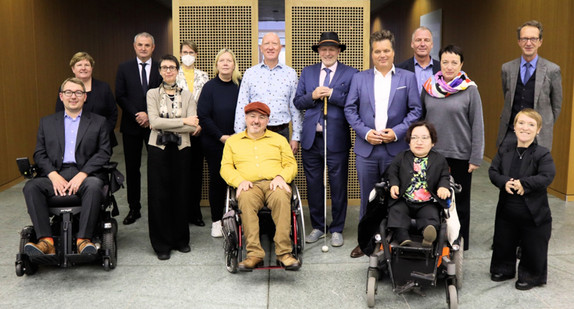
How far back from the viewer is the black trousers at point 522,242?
332cm

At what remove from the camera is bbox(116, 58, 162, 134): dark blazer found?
15.7 feet

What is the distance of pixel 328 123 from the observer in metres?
4.12

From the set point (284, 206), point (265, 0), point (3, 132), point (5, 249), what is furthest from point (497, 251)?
point (265, 0)

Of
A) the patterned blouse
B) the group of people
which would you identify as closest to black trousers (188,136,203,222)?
the group of people

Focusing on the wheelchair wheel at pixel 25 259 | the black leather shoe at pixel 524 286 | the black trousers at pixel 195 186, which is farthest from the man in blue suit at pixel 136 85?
the black leather shoe at pixel 524 286

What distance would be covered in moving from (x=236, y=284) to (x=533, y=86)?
2.60 meters

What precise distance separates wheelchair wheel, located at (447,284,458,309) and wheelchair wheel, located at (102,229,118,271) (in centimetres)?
213

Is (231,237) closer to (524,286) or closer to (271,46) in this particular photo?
(271,46)

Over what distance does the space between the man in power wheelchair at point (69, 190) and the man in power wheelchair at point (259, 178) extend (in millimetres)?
851

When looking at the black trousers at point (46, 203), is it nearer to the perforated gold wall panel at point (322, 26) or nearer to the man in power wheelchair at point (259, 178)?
the man in power wheelchair at point (259, 178)

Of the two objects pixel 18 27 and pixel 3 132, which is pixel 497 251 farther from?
pixel 18 27

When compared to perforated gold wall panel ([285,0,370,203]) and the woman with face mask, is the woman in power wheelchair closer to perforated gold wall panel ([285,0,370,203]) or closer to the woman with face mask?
the woman with face mask

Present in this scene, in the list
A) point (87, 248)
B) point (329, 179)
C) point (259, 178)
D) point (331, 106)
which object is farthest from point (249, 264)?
point (331, 106)

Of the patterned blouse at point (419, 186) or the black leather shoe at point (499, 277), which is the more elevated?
the patterned blouse at point (419, 186)
